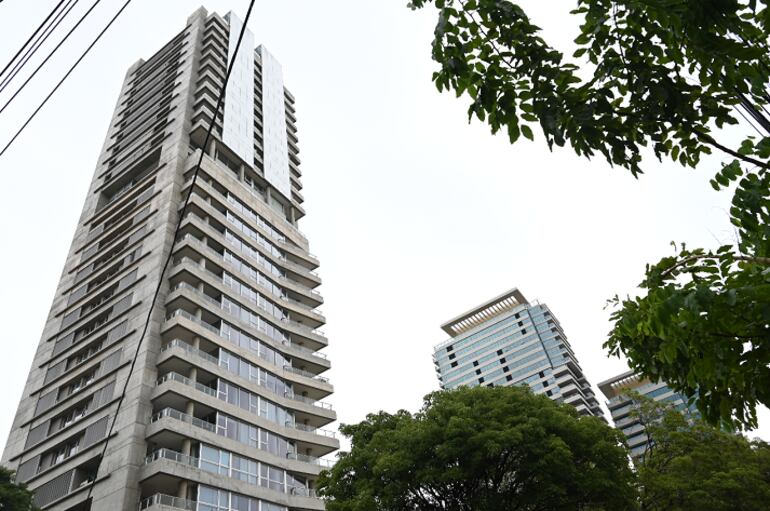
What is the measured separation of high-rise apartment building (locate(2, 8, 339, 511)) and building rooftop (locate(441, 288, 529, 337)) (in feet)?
226

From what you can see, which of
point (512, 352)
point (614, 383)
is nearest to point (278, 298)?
point (512, 352)

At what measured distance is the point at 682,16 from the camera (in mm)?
2924

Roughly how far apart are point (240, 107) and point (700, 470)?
47.5 metres

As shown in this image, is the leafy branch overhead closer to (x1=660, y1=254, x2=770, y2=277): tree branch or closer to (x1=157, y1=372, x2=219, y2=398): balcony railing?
(x1=660, y1=254, x2=770, y2=277): tree branch

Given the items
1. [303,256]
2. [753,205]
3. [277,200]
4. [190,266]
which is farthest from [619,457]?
[277,200]

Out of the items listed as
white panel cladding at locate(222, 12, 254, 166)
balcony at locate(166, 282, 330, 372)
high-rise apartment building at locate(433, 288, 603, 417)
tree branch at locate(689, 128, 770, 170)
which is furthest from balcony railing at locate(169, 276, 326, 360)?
high-rise apartment building at locate(433, 288, 603, 417)

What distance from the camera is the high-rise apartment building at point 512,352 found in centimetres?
10106

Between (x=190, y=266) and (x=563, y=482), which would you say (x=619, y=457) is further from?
(x=190, y=266)

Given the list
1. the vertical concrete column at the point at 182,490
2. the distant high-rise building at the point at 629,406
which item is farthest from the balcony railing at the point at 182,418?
the distant high-rise building at the point at 629,406

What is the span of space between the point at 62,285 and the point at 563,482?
42.5 metres

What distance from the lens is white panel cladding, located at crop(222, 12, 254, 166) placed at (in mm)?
48594

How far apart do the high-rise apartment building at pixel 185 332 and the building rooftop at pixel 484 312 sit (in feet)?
226

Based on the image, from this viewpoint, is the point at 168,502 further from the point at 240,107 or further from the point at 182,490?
the point at 240,107

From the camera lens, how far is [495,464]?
16.8 meters
